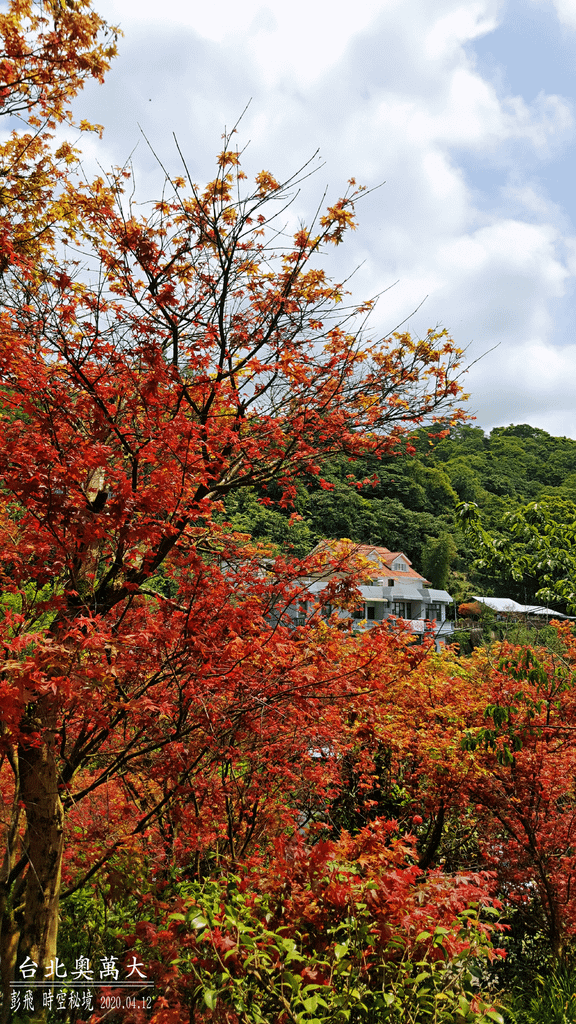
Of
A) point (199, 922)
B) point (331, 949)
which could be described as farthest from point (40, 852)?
point (331, 949)

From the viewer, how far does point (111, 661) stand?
3.36 m

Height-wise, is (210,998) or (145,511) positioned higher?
(145,511)

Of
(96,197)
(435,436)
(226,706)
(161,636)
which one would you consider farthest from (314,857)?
(96,197)

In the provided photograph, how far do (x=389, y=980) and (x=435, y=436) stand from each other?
4885 millimetres

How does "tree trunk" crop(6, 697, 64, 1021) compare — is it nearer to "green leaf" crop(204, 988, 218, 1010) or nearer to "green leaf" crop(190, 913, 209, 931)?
"green leaf" crop(190, 913, 209, 931)

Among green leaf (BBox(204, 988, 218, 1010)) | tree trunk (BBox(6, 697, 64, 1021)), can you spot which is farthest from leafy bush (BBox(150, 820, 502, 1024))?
tree trunk (BBox(6, 697, 64, 1021))

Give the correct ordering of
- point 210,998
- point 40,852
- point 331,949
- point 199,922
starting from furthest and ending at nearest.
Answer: point 40,852 < point 331,949 < point 199,922 < point 210,998

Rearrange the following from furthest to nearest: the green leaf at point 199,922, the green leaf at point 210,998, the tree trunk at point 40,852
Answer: the tree trunk at point 40,852, the green leaf at point 199,922, the green leaf at point 210,998

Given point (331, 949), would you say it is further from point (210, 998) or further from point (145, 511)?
point (145, 511)

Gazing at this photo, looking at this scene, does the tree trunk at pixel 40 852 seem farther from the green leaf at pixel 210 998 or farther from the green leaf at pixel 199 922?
the green leaf at pixel 210 998

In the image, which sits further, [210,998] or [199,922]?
[199,922]

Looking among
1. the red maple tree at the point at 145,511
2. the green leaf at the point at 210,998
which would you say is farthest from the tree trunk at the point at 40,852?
the green leaf at the point at 210,998

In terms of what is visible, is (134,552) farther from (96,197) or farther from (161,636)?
(96,197)

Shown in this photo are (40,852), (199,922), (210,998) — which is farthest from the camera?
(40,852)
